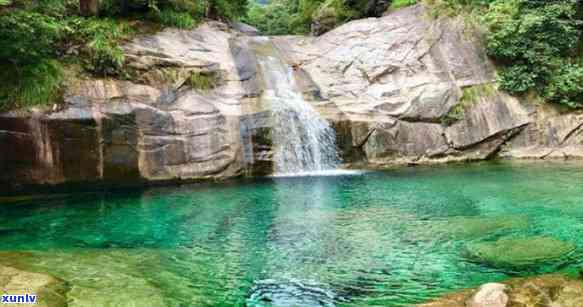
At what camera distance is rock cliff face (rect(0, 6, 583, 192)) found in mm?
12367

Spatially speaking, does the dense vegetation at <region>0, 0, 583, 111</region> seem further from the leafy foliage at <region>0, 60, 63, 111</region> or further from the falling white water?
the falling white water

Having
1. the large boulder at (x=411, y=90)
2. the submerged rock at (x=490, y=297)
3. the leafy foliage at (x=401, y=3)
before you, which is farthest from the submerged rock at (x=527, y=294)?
the leafy foliage at (x=401, y=3)

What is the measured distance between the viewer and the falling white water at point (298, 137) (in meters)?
14.9

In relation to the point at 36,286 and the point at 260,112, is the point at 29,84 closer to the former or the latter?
the point at 260,112

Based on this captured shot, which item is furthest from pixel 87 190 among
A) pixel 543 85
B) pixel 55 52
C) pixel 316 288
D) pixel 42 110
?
pixel 543 85

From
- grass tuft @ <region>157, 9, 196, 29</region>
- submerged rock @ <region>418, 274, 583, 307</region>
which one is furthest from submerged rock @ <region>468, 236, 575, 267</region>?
grass tuft @ <region>157, 9, 196, 29</region>

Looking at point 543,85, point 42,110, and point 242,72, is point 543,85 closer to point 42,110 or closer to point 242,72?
point 242,72

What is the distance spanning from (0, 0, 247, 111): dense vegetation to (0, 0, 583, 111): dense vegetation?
0.08 ft

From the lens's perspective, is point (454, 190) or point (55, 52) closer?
point (454, 190)

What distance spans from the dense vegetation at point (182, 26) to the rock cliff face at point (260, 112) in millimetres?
556

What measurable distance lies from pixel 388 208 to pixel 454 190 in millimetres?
2649

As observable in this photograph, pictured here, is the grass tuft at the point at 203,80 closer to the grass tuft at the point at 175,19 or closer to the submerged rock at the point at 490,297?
the grass tuft at the point at 175,19

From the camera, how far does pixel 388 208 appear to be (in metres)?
9.78

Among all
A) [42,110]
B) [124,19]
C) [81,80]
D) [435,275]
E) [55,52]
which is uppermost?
[124,19]
